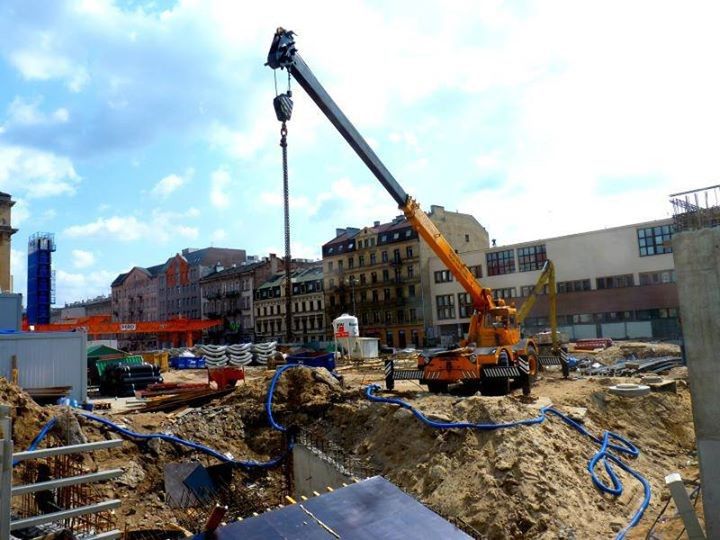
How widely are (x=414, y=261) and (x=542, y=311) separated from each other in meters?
19.7

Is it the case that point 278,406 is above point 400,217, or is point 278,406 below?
below

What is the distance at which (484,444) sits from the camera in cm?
1230

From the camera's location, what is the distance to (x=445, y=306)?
67.0 meters

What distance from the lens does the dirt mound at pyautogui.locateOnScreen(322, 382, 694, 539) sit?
1031 cm

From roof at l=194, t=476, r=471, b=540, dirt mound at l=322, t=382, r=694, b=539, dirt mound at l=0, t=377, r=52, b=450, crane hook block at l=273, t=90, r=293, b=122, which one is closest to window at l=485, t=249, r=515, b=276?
dirt mound at l=322, t=382, r=694, b=539

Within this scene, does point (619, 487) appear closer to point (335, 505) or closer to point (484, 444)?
point (484, 444)

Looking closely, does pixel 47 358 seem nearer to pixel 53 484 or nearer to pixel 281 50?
pixel 281 50

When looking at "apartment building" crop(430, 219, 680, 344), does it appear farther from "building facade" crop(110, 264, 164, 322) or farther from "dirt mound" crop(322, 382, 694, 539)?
"building facade" crop(110, 264, 164, 322)

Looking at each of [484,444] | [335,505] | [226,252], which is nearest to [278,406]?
[484,444]

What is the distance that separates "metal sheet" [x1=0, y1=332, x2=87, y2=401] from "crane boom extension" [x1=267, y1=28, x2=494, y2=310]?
1293cm

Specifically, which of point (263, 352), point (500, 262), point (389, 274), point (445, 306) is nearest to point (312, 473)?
point (263, 352)

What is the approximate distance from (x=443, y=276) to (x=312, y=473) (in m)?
55.1

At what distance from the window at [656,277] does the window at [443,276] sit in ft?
69.9

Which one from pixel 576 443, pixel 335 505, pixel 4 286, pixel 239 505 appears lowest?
pixel 239 505
